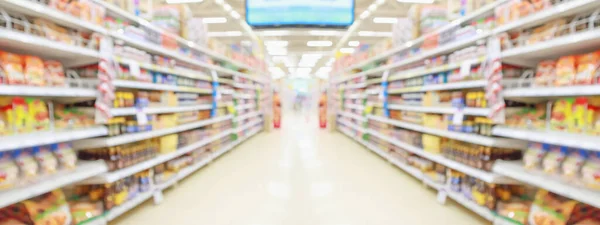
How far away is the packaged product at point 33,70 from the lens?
5.41 feet

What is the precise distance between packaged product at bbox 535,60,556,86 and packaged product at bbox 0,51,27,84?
360 centimetres

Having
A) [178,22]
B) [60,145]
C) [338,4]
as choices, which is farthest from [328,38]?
[60,145]

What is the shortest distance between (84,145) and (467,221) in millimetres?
3389

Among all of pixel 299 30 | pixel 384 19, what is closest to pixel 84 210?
pixel 299 30

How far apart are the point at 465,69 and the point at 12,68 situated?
341 centimetres

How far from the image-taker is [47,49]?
1.82 meters

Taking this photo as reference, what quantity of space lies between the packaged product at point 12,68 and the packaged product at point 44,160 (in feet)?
1.64

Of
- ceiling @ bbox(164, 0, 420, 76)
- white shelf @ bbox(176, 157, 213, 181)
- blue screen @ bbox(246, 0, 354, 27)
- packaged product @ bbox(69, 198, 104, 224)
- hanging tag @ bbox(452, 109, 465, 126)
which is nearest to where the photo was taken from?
packaged product @ bbox(69, 198, 104, 224)

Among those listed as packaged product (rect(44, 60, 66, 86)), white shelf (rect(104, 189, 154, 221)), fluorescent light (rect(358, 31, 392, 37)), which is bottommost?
white shelf (rect(104, 189, 154, 221))

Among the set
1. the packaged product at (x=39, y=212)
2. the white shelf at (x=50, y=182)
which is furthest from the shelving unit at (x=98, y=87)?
the packaged product at (x=39, y=212)

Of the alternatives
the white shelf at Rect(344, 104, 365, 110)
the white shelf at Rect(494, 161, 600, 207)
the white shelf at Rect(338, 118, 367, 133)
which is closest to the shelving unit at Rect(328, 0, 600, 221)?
the white shelf at Rect(494, 161, 600, 207)

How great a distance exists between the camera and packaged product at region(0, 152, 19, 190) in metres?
1.53

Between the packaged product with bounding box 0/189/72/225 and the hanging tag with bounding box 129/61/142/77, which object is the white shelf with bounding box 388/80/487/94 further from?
the packaged product with bounding box 0/189/72/225

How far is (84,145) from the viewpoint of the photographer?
2088mm
